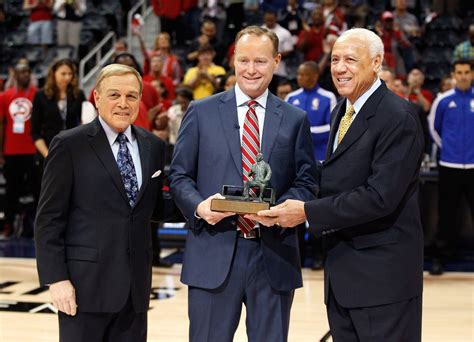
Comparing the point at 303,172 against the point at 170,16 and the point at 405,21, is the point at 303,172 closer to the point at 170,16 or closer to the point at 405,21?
the point at 405,21

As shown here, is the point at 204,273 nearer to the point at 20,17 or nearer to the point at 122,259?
the point at 122,259

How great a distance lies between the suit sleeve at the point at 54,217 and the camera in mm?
3467

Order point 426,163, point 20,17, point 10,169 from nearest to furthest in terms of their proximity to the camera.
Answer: point 426,163
point 10,169
point 20,17

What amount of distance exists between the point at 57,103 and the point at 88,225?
4376 millimetres

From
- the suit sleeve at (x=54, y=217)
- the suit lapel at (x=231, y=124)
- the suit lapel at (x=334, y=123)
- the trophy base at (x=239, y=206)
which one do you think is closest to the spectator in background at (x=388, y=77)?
the suit lapel at (x=334, y=123)

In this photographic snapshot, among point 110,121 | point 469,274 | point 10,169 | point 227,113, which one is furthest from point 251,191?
point 10,169

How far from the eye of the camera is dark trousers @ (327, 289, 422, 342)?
3445 millimetres

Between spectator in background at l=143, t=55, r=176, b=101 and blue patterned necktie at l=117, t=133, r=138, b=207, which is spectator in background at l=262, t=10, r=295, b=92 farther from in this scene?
blue patterned necktie at l=117, t=133, r=138, b=207

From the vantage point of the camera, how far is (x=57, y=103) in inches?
305

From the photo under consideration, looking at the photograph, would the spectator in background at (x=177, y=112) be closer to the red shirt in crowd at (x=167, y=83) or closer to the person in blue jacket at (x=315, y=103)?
the person in blue jacket at (x=315, y=103)

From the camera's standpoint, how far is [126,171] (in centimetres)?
362

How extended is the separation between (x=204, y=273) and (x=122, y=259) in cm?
33

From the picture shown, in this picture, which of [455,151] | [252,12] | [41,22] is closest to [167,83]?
[252,12]

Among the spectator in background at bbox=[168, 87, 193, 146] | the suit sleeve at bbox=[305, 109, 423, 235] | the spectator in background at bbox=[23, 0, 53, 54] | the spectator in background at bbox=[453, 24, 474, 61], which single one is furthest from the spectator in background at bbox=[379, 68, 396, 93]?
the spectator in background at bbox=[23, 0, 53, 54]
